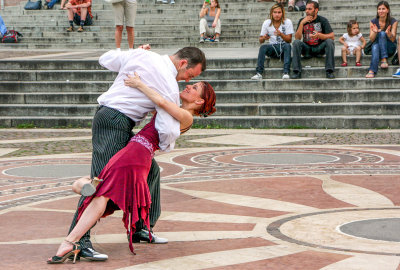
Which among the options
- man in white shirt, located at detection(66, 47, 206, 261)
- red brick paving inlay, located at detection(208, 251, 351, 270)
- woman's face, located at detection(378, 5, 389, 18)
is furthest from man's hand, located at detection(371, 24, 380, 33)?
red brick paving inlay, located at detection(208, 251, 351, 270)

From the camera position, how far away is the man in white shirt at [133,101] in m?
4.98

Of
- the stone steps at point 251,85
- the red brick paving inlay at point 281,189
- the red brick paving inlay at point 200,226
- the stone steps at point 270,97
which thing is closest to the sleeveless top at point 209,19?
the stone steps at point 251,85

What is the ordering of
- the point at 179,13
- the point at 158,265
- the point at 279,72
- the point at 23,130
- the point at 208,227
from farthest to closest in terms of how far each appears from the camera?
1. the point at 179,13
2. the point at 279,72
3. the point at 23,130
4. the point at 208,227
5. the point at 158,265

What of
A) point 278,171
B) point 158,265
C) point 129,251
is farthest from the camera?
point 278,171

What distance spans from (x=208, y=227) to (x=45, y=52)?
1423cm

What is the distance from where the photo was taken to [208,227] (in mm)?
5828

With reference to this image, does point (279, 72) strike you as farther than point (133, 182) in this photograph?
Yes

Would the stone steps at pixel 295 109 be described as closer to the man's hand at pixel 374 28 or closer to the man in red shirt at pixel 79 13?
the man's hand at pixel 374 28

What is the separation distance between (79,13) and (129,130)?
58.8 feet

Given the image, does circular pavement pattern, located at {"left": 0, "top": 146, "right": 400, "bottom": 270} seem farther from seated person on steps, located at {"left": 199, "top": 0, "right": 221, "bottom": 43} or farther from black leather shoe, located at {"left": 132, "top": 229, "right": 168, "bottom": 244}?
seated person on steps, located at {"left": 199, "top": 0, "right": 221, "bottom": 43}

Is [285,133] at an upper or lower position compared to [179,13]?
lower

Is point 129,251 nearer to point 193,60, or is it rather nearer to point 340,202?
point 193,60

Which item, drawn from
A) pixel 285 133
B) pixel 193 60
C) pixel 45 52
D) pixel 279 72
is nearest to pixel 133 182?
pixel 193 60

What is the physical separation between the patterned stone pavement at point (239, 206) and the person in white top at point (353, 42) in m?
3.58
